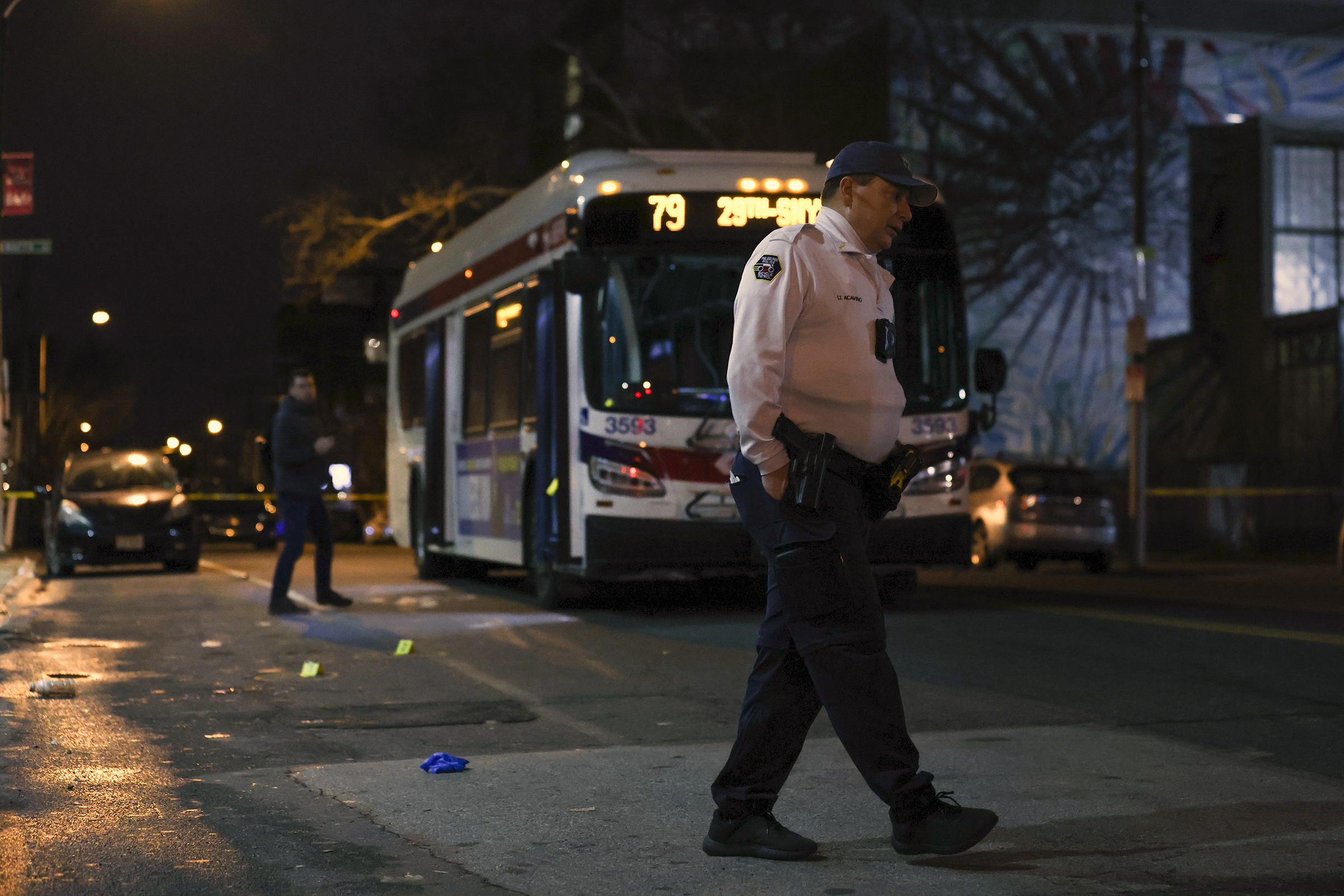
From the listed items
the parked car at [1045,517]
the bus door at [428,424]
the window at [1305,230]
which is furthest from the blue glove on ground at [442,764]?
the window at [1305,230]

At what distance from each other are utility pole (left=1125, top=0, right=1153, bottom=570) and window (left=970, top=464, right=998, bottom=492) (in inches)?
81.1

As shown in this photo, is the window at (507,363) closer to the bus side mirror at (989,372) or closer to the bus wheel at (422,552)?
the bus wheel at (422,552)

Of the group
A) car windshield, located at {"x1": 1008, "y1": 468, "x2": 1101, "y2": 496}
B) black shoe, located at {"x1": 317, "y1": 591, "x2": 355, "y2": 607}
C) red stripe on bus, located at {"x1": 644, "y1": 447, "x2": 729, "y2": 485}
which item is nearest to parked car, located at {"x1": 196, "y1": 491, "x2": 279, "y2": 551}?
car windshield, located at {"x1": 1008, "y1": 468, "x2": 1101, "y2": 496}

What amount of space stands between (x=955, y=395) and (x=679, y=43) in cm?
1900

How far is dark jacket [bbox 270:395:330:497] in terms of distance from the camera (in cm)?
1348

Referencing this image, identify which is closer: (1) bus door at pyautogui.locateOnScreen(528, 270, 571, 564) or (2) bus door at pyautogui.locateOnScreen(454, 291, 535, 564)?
(1) bus door at pyautogui.locateOnScreen(528, 270, 571, 564)

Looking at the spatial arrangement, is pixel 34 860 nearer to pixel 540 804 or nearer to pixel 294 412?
pixel 540 804

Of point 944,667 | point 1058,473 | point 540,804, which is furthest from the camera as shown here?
point 1058,473

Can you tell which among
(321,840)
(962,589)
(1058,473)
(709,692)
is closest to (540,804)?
(321,840)

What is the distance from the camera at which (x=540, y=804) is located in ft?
18.4

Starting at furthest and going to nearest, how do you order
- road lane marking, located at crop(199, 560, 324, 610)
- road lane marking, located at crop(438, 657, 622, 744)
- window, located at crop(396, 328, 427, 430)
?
window, located at crop(396, 328, 427, 430) → road lane marking, located at crop(199, 560, 324, 610) → road lane marking, located at crop(438, 657, 622, 744)

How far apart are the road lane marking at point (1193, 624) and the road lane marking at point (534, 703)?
5.05 metres

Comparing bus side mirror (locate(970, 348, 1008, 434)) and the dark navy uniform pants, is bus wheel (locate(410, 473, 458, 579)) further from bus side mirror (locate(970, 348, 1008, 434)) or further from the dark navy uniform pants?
the dark navy uniform pants

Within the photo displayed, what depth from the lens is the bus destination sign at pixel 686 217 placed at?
509 inches
